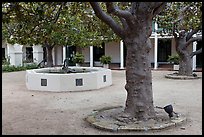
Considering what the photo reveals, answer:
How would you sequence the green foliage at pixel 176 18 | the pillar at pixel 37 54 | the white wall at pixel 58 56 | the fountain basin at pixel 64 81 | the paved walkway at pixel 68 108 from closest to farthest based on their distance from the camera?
the paved walkway at pixel 68 108
the fountain basin at pixel 64 81
the green foliage at pixel 176 18
the pillar at pixel 37 54
the white wall at pixel 58 56

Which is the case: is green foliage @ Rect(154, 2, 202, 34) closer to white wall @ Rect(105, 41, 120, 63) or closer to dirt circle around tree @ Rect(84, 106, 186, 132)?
dirt circle around tree @ Rect(84, 106, 186, 132)

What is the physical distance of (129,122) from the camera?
6.56 metres

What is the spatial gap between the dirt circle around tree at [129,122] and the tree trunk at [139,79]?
281 mm

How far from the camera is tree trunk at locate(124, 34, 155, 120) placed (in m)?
6.77

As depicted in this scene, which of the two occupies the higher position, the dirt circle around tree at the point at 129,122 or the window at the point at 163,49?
the window at the point at 163,49

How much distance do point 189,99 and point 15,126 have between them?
20.2 feet

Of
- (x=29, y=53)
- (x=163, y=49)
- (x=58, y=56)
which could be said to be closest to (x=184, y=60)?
(x=163, y=49)

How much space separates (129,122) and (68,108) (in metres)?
2.55

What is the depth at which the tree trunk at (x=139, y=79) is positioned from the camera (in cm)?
677

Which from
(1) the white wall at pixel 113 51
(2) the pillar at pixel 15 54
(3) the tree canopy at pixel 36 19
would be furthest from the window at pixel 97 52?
(3) the tree canopy at pixel 36 19

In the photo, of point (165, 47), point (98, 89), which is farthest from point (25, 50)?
point (98, 89)

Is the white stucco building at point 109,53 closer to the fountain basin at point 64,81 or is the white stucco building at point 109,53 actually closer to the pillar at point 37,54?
the pillar at point 37,54

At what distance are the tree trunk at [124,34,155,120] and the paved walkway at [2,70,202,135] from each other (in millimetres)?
899

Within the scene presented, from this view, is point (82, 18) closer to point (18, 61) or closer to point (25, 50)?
point (18, 61)
